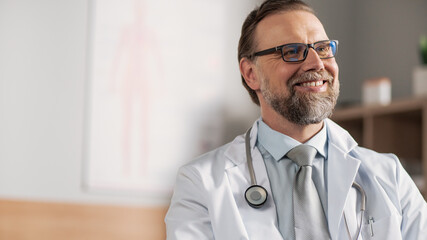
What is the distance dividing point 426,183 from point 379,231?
5.78 ft

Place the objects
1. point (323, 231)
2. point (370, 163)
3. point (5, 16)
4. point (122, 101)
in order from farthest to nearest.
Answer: point (122, 101)
point (5, 16)
point (370, 163)
point (323, 231)

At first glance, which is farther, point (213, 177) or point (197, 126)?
point (197, 126)

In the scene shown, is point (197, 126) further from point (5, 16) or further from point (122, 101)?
point (5, 16)

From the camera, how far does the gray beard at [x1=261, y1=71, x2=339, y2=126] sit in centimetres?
142

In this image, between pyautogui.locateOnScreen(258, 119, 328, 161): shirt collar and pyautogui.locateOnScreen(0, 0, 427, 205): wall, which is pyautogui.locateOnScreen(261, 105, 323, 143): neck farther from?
pyautogui.locateOnScreen(0, 0, 427, 205): wall

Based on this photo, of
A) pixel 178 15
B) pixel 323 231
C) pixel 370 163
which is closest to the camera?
pixel 323 231

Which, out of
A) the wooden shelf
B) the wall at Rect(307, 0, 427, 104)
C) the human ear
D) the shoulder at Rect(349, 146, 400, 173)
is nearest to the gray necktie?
the shoulder at Rect(349, 146, 400, 173)

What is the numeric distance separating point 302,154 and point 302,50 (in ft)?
0.80

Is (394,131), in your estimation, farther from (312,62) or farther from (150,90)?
(312,62)

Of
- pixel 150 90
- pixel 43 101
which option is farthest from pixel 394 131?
pixel 43 101

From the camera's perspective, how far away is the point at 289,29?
147 cm

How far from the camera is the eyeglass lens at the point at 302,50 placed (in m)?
1.44

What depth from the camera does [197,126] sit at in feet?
11.2

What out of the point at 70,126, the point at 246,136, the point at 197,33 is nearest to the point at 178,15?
the point at 197,33
